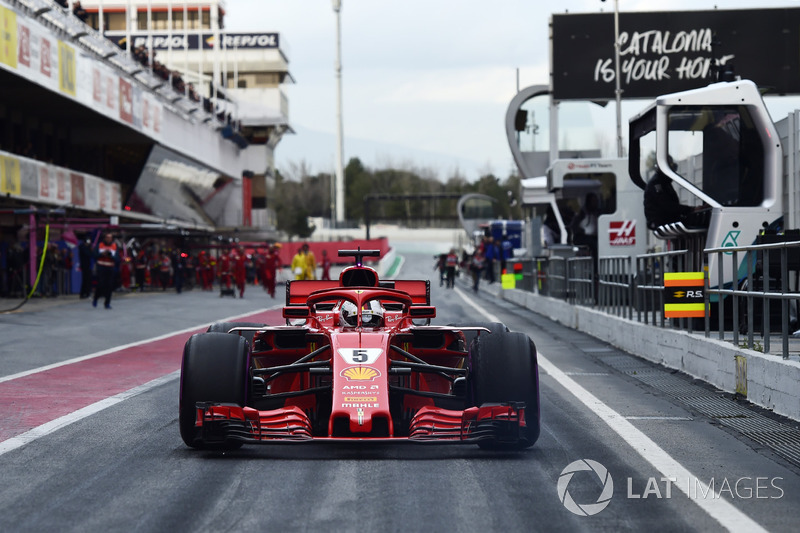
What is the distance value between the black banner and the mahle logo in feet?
92.9

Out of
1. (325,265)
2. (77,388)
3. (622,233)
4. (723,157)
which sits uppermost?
(723,157)

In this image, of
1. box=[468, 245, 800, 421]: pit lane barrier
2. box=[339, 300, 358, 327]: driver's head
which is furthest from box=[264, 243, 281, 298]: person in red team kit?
box=[339, 300, 358, 327]: driver's head

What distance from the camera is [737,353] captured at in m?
10.9

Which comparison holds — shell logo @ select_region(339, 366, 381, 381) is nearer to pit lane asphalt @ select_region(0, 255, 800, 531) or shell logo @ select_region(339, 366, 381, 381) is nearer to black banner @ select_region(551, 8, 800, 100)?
pit lane asphalt @ select_region(0, 255, 800, 531)

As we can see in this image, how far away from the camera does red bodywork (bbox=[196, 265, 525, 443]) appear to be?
7.28m

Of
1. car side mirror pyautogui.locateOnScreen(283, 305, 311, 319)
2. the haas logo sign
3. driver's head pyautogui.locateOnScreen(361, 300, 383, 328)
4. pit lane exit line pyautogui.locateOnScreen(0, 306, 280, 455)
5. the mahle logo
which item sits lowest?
pit lane exit line pyautogui.locateOnScreen(0, 306, 280, 455)

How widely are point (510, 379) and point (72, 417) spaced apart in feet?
12.9

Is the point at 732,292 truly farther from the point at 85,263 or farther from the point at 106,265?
the point at 85,263

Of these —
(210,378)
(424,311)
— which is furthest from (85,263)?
(210,378)

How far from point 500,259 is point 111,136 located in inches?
661

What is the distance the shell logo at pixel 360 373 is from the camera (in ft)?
24.2

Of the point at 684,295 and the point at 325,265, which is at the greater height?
the point at 684,295

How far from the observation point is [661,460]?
731cm

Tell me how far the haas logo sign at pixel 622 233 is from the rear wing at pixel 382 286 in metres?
14.3
